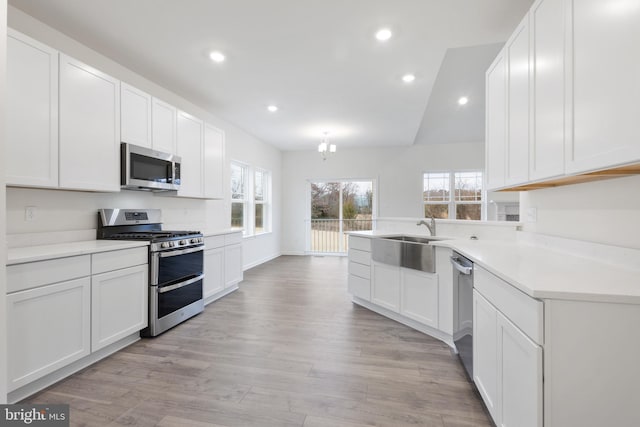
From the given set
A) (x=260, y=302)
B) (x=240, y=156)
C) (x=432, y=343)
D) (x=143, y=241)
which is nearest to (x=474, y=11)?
(x=432, y=343)

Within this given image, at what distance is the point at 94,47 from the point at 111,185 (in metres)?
1.34

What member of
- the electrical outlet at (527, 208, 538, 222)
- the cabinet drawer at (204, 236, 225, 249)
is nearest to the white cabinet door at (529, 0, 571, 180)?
the electrical outlet at (527, 208, 538, 222)

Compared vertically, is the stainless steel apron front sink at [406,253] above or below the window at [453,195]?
below

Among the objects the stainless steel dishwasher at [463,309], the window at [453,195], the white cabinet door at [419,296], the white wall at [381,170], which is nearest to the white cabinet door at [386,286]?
the white cabinet door at [419,296]

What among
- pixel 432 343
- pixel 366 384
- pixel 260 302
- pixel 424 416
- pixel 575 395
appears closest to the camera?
pixel 575 395

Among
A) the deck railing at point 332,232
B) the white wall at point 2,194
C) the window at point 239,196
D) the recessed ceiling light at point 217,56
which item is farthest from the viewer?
the deck railing at point 332,232

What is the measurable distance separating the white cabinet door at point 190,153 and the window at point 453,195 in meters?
5.11

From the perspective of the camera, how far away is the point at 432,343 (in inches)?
101

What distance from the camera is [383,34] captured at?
8.41 feet

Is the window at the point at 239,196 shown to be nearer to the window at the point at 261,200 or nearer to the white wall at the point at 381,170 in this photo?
the window at the point at 261,200

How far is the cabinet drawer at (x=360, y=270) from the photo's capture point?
339 cm

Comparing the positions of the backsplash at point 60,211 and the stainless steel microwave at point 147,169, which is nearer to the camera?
the backsplash at point 60,211

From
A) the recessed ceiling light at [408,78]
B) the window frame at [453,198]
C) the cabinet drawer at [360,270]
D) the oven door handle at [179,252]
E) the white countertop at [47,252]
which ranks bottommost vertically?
the cabinet drawer at [360,270]

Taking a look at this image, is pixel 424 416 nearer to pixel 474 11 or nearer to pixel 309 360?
pixel 309 360
